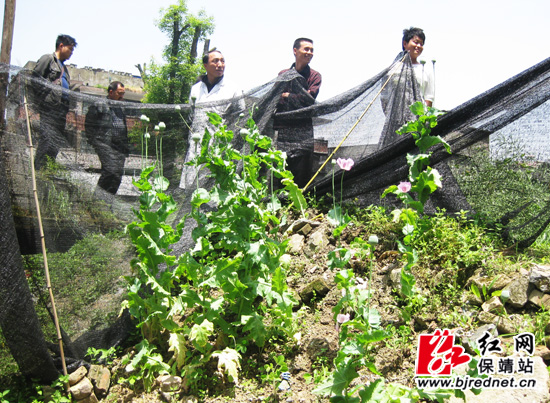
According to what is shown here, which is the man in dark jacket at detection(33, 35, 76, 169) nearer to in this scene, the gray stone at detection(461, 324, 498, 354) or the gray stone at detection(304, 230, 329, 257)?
the gray stone at detection(304, 230, 329, 257)

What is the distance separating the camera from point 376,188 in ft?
12.9

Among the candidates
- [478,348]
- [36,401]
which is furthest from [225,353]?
[478,348]

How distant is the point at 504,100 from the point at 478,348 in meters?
1.93

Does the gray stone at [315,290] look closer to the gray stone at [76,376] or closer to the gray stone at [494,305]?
the gray stone at [494,305]

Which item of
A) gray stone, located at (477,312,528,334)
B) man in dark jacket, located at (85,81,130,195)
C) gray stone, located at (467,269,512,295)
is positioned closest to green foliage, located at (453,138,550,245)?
gray stone, located at (467,269,512,295)

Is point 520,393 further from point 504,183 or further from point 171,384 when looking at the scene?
point 171,384

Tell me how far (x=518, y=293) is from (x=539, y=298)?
108 millimetres

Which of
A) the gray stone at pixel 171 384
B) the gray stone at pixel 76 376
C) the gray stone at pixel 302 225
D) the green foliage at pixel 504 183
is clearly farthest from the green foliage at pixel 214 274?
the green foliage at pixel 504 183

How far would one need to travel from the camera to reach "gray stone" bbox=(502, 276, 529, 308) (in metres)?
2.75

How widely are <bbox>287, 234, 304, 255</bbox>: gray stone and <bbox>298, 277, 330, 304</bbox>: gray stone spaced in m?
0.52

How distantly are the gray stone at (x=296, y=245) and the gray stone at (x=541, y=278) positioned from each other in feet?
5.48

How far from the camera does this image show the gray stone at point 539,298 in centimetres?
271

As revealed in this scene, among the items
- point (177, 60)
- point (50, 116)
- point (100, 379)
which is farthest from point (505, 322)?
point (177, 60)

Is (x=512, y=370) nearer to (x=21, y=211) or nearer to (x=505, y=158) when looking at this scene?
(x=505, y=158)
